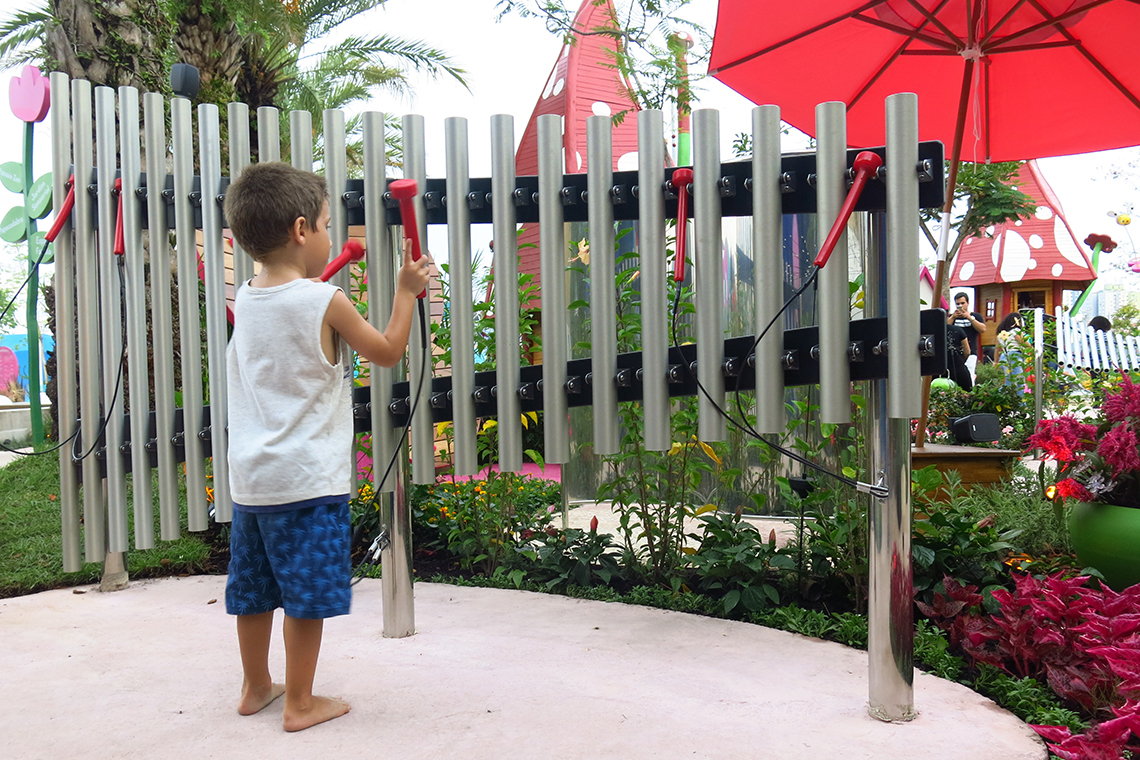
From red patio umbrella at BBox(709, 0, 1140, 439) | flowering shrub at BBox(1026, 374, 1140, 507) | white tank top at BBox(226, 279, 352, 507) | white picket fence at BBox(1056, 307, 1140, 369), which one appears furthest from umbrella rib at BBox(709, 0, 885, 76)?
white picket fence at BBox(1056, 307, 1140, 369)

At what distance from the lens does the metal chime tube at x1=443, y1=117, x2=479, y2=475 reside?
8.79ft

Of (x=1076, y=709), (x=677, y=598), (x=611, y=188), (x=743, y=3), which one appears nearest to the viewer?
(x=1076, y=709)

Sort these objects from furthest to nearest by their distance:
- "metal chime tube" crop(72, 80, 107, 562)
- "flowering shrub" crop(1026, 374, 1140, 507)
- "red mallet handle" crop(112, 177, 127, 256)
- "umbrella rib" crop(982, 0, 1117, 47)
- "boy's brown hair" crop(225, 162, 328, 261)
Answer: "umbrella rib" crop(982, 0, 1117, 47) < "metal chime tube" crop(72, 80, 107, 562) < "red mallet handle" crop(112, 177, 127, 256) < "flowering shrub" crop(1026, 374, 1140, 507) < "boy's brown hair" crop(225, 162, 328, 261)

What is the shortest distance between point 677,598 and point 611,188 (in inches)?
67.0

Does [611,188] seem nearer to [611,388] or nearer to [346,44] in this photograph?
[611,388]

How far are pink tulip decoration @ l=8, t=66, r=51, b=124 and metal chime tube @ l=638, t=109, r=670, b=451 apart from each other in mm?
2732

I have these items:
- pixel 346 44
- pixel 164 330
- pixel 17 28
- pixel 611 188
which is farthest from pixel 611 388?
pixel 17 28

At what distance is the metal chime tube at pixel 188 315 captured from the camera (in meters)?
2.99

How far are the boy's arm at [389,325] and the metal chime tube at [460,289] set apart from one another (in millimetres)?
390

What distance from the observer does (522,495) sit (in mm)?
4539

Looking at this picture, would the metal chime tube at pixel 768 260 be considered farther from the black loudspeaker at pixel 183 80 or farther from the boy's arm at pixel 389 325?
the black loudspeaker at pixel 183 80

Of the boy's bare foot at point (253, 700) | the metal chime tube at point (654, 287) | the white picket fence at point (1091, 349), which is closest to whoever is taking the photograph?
the boy's bare foot at point (253, 700)

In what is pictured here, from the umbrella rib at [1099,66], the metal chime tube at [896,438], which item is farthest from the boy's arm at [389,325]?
the umbrella rib at [1099,66]

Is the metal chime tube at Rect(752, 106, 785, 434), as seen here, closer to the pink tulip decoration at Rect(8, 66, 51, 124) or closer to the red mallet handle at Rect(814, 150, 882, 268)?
the red mallet handle at Rect(814, 150, 882, 268)
